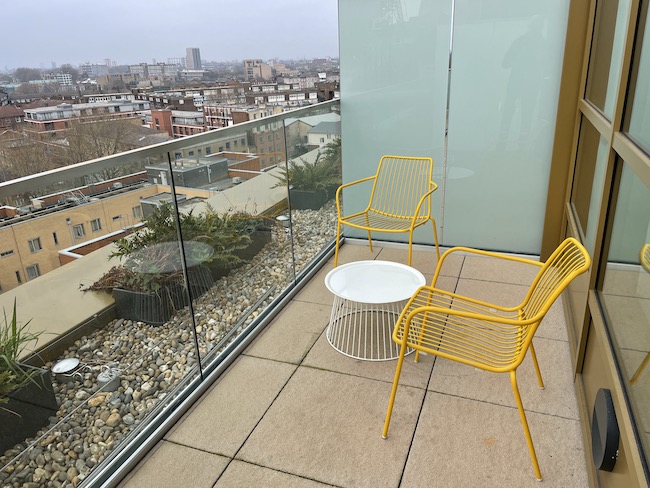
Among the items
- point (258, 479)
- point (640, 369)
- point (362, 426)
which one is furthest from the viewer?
point (362, 426)

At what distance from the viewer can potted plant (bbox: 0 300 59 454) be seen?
1395 millimetres

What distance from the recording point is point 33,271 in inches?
56.2

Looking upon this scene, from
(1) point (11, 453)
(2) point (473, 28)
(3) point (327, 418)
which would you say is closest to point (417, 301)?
(3) point (327, 418)

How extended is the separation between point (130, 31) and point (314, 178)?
1118cm

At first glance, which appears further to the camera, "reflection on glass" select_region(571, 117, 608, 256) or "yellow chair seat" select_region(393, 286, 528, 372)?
"reflection on glass" select_region(571, 117, 608, 256)

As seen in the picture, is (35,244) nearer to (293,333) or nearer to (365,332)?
(293,333)

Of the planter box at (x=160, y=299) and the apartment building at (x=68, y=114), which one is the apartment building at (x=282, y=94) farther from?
the apartment building at (x=68, y=114)

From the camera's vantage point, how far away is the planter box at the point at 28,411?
1426mm

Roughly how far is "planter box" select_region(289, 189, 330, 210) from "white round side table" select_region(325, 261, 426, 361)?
0.80m

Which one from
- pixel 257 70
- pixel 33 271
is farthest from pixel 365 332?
pixel 257 70

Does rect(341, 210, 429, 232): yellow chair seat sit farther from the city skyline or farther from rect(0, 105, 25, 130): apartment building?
rect(0, 105, 25, 130): apartment building

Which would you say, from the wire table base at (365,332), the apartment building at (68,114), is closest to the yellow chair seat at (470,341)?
the wire table base at (365,332)

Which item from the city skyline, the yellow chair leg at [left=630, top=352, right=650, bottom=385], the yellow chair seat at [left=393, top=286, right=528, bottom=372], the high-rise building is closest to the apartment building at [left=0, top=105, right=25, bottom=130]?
Result: the city skyline

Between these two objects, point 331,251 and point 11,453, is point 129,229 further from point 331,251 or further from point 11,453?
point 331,251
